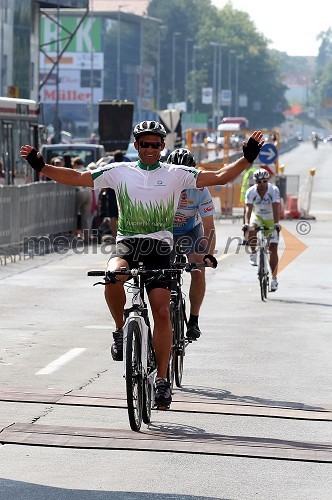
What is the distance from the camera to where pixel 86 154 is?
113ft

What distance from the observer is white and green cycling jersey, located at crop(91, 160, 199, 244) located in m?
9.22

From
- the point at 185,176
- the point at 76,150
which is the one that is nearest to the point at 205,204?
the point at 185,176

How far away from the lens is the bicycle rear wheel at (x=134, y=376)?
28.1 ft

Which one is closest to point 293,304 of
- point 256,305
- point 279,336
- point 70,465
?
point 256,305

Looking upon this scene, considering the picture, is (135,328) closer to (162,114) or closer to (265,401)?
(265,401)

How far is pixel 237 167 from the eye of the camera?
9.26 metres

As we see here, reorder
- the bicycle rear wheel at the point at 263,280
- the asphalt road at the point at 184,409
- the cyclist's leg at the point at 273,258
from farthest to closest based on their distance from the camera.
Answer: the cyclist's leg at the point at 273,258 → the bicycle rear wheel at the point at 263,280 → the asphalt road at the point at 184,409

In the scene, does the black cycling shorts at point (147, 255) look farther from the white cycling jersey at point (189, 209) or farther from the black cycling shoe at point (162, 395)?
the white cycling jersey at point (189, 209)

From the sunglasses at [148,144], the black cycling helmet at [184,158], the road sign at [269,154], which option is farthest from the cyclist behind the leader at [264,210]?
the road sign at [269,154]

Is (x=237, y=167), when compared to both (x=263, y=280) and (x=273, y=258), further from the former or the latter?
(x=273, y=258)

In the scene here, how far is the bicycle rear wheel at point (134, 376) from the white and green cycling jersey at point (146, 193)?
70cm

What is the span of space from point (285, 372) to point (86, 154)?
23.2 metres

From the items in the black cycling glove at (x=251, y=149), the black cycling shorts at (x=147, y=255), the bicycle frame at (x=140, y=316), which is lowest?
the bicycle frame at (x=140, y=316)

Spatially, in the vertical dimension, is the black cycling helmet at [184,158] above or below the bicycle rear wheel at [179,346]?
above
